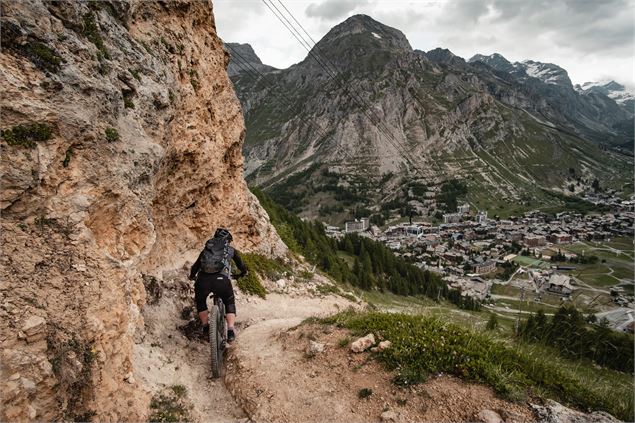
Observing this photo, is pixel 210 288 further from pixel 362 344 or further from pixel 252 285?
pixel 252 285

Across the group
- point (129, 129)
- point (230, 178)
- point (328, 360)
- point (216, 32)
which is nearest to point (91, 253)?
point (129, 129)

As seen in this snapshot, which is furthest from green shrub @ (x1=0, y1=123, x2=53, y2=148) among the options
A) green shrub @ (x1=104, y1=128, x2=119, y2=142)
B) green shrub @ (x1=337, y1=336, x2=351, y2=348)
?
green shrub @ (x1=337, y1=336, x2=351, y2=348)

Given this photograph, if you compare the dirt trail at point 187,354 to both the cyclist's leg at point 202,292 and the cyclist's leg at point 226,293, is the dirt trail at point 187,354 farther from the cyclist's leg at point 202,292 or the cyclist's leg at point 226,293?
the cyclist's leg at point 202,292

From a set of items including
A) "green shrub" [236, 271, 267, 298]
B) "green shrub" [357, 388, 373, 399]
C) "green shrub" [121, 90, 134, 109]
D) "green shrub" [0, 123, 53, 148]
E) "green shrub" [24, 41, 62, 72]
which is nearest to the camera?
"green shrub" [0, 123, 53, 148]

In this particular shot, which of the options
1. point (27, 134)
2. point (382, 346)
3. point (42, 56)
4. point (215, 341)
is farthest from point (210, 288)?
point (42, 56)

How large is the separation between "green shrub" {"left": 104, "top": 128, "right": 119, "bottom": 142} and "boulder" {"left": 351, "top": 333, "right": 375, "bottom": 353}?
23.7 feet

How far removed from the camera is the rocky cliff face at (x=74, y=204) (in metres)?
5.87

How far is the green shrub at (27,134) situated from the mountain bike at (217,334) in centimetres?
499

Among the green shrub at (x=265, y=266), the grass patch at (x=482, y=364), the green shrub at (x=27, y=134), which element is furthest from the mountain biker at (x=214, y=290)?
the green shrub at (x=265, y=266)

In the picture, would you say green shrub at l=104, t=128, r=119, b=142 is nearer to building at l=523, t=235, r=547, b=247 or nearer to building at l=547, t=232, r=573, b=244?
building at l=523, t=235, r=547, b=247

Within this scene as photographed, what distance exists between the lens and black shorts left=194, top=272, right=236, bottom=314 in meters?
9.29

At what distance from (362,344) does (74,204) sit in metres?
6.65

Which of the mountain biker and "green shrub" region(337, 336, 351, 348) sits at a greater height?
the mountain biker

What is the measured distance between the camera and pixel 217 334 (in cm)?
903
